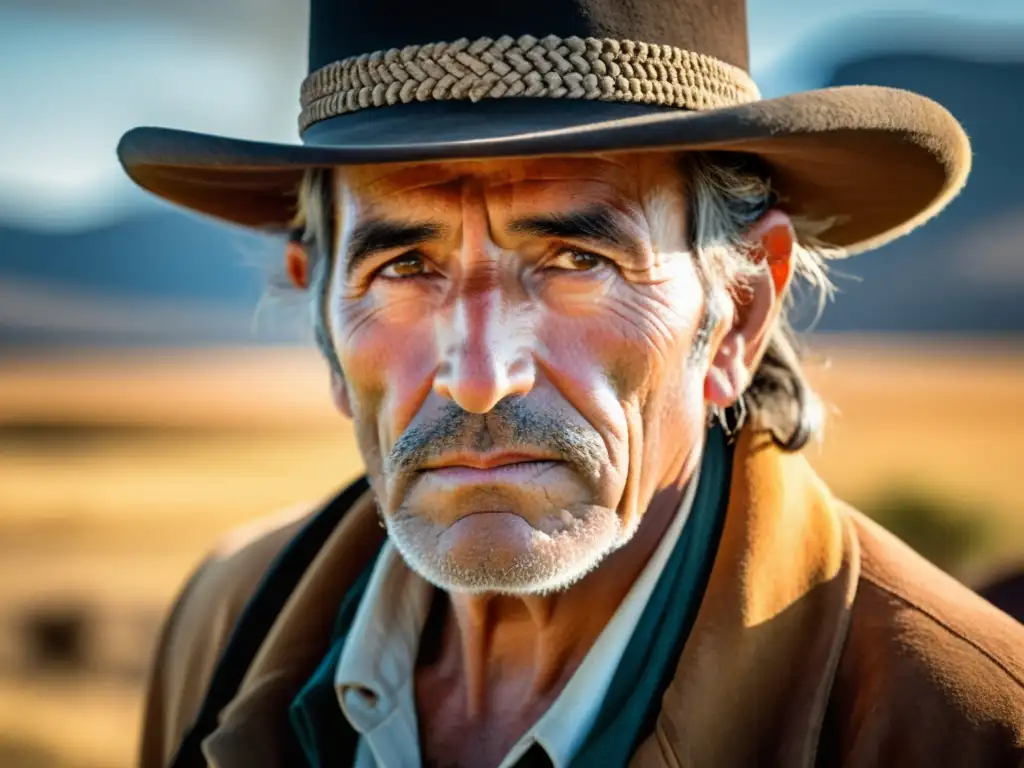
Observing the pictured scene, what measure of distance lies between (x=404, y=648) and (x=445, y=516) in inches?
22.2

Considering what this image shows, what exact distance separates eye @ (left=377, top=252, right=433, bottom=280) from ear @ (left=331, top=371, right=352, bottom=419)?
Answer: 0.35m

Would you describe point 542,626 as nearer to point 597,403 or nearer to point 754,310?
point 597,403

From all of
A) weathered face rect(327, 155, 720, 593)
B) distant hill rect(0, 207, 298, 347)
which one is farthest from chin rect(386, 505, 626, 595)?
distant hill rect(0, 207, 298, 347)

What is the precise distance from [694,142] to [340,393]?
1054 millimetres

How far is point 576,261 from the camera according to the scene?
7.36ft

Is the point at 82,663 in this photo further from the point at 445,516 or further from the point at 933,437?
the point at 933,437

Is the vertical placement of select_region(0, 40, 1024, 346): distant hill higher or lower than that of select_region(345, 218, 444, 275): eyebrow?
lower

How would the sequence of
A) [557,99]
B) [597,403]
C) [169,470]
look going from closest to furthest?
[557,99], [597,403], [169,470]

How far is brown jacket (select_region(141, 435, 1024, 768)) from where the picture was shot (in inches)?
80.4

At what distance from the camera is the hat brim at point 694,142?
2.00 metres

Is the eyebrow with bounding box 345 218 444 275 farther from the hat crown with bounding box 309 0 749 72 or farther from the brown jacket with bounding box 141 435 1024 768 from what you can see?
the brown jacket with bounding box 141 435 1024 768

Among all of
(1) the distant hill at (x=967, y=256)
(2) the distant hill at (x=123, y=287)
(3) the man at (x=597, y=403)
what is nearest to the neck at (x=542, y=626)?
(3) the man at (x=597, y=403)

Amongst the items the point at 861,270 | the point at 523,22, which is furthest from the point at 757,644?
the point at 861,270

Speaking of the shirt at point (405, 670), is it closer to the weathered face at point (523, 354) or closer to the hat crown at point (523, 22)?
the weathered face at point (523, 354)
